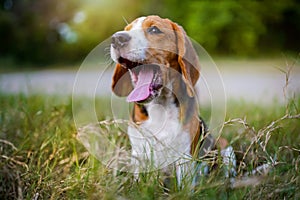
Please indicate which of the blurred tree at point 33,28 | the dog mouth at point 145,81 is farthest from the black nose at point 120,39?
the blurred tree at point 33,28

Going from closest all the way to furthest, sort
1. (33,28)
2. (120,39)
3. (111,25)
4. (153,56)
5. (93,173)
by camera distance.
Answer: (93,173), (120,39), (153,56), (111,25), (33,28)

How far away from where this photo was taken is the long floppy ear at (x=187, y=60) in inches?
87.0

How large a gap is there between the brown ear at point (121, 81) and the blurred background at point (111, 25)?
7179mm

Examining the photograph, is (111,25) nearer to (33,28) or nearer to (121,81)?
(33,28)

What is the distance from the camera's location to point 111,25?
10461mm

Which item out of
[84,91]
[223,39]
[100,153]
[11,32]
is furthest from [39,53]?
[100,153]

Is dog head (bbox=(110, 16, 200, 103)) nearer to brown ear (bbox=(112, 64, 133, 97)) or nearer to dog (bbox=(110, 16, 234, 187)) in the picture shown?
dog (bbox=(110, 16, 234, 187))

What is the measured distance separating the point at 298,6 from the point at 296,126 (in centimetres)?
1126

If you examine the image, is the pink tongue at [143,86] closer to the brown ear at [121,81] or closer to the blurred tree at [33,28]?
the brown ear at [121,81]

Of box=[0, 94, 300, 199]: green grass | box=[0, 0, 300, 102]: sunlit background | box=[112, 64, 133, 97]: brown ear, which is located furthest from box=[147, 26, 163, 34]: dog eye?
box=[0, 0, 300, 102]: sunlit background

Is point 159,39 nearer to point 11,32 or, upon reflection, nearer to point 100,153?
point 100,153

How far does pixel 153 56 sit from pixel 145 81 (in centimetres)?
14

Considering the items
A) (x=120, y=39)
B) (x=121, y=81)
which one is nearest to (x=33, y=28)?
(x=121, y=81)

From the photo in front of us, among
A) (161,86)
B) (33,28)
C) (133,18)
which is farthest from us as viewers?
(33,28)
